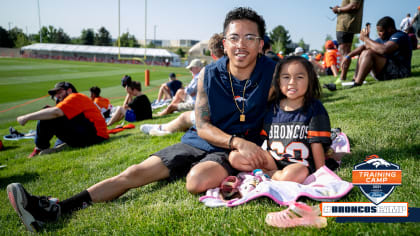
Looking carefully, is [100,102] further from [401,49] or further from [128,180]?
[401,49]

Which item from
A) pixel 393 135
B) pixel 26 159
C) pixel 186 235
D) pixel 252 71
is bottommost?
pixel 26 159

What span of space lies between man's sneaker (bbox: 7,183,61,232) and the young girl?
1.67 metres

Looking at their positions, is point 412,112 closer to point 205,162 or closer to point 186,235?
point 205,162

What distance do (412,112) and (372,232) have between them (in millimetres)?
2932

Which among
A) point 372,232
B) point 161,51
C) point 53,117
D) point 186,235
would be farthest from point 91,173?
point 161,51

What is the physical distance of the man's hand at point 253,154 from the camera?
2.60 meters

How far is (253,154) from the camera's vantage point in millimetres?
2598

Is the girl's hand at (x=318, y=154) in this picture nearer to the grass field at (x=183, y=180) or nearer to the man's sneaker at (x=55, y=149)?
the grass field at (x=183, y=180)

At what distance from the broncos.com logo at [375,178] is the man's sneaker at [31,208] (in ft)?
7.99

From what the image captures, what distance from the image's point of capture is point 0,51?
5681 cm

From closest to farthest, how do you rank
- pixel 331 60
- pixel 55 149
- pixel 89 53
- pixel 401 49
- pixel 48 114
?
pixel 48 114
pixel 55 149
pixel 401 49
pixel 331 60
pixel 89 53

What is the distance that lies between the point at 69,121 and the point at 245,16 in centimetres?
409

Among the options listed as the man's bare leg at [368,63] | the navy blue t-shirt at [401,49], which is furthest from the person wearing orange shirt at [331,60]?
the navy blue t-shirt at [401,49]

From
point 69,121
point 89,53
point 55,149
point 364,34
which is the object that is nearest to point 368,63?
point 364,34
